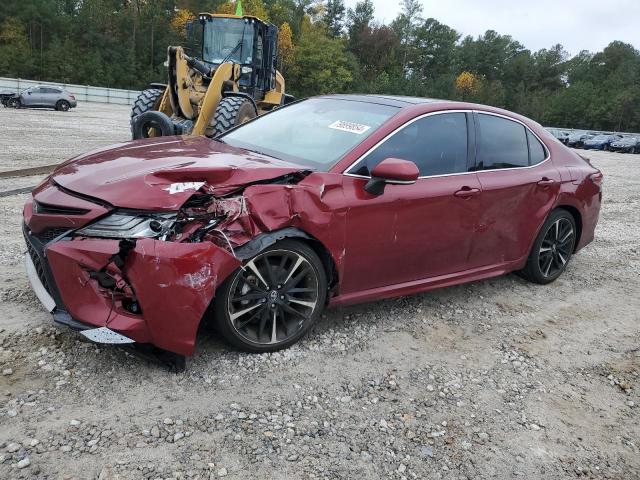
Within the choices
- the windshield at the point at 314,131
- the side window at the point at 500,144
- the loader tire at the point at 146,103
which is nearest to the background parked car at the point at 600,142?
the loader tire at the point at 146,103

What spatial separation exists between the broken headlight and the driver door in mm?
1167

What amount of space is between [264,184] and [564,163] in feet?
10.6

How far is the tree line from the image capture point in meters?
63.2

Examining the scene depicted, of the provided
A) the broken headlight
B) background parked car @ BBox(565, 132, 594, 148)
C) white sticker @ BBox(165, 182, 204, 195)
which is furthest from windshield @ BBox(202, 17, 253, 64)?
background parked car @ BBox(565, 132, 594, 148)

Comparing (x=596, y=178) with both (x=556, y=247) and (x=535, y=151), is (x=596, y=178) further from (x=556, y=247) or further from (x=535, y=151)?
(x=535, y=151)

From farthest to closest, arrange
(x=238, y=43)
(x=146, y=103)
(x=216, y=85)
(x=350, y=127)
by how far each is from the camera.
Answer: (x=238, y=43) < (x=146, y=103) < (x=216, y=85) < (x=350, y=127)

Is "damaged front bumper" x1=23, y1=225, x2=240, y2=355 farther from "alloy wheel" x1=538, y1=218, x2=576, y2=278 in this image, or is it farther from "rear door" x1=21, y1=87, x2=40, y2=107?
"rear door" x1=21, y1=87, x2=40, y2=107

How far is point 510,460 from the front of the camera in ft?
8.63

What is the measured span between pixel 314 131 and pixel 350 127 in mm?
292

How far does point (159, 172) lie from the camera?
117 inches

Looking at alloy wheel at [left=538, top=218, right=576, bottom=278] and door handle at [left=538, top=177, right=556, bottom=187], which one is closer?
door handle at [left=538, top=177, right=556, bottom=187]

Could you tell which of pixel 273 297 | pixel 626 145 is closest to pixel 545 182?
pixel 273 297

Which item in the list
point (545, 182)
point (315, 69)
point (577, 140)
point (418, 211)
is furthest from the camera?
point (315, 69)

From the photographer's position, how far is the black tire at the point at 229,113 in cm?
905
